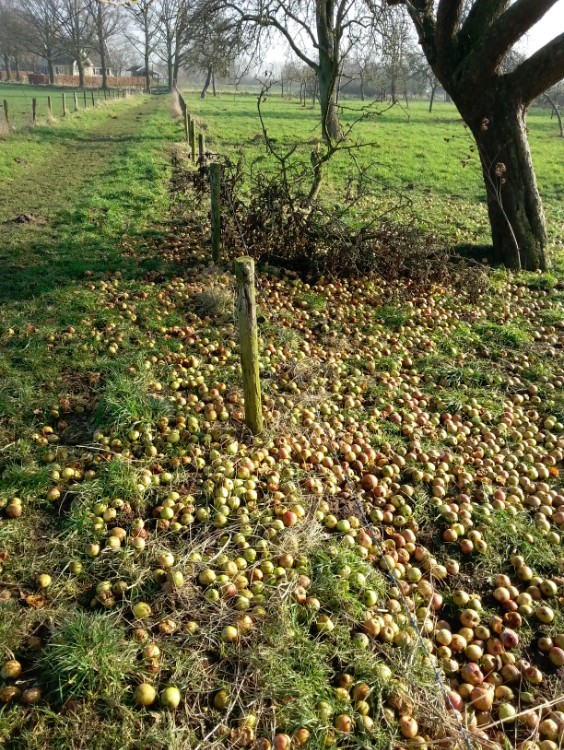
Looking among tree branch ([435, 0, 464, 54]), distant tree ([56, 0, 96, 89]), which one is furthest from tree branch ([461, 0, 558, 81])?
distant tree ([56, 0, 96, 89])

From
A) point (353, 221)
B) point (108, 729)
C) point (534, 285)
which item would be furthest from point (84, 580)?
point (353, 221)

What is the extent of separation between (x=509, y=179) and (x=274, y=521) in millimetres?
7351

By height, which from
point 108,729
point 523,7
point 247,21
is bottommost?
point 108,729

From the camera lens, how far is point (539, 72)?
24.7 feet

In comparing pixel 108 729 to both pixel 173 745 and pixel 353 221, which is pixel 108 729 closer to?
pixel 173 745

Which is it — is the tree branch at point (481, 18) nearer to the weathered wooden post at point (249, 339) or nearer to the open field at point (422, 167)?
the open field at point (422, 167)

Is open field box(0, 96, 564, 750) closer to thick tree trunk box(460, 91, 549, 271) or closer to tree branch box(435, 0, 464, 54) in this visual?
thick tree trunk box(460, 91, 549, 271)

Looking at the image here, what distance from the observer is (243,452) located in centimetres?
407

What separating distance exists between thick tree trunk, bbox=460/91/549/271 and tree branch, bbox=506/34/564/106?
162 mm

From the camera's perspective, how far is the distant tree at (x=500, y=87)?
7473 millimetres

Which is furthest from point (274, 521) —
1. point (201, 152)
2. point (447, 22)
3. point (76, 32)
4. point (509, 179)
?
point (76, 32)

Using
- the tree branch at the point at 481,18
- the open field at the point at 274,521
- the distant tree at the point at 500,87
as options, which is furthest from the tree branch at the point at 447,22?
the open field at the point at 274,521

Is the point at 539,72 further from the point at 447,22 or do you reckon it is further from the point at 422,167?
the point at 422,167

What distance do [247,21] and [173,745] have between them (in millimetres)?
17873
